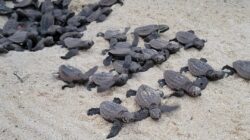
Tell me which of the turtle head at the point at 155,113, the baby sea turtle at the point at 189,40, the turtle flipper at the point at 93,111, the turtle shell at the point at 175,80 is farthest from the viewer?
the baby sea turtle at the point at 189,40

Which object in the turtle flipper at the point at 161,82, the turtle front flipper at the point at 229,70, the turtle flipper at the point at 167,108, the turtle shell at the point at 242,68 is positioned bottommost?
the turtle flipper at the point at 161,82

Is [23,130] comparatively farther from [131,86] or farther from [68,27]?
[68,27]

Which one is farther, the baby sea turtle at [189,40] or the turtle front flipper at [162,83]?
the baby sea turtle at [189,40]

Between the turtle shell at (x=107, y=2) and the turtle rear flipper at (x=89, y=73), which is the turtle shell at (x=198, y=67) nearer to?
the turtle rear flipper at (x=89, y=73)

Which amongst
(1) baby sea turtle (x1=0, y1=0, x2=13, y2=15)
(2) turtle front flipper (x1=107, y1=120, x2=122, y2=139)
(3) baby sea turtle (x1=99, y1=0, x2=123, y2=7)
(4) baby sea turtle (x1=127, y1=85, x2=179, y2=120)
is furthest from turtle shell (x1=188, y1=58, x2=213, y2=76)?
(1) baby sea turtle (x1=0, y1=0, x2=13, y2=15)

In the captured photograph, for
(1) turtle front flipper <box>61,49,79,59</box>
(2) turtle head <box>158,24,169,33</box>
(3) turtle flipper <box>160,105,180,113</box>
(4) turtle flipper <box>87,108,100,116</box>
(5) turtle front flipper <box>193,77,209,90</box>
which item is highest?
(5) turtle front flipper <box>193,77,209,90</box>

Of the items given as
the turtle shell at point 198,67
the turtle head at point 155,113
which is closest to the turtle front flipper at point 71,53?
the turtle shell at point 198,67

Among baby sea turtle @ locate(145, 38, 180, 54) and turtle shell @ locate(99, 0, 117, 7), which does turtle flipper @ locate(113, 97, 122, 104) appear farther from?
turtle shell @ locate(99, 0, 117, 7)
